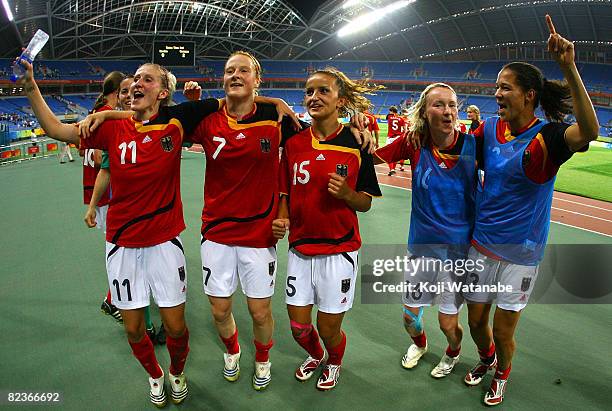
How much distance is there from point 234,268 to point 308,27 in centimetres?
4942

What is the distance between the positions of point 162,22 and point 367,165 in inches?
1940

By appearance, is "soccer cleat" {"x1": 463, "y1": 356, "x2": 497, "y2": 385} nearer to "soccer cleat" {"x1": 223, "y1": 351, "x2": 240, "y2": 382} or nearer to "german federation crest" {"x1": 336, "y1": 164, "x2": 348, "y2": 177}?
"soccer cleat" {"x1": 223, "y1": 351, "x2": 240, "y2": 382}

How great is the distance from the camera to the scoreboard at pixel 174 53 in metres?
29.7

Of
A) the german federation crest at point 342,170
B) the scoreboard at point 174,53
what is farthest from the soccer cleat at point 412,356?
the scoreboard at point 174,53

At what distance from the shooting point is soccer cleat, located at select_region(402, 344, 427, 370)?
13.7 feet

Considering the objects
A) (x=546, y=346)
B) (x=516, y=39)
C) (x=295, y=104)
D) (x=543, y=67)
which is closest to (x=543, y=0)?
(x=516, y=39)

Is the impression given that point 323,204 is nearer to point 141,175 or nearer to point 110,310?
point 141,175

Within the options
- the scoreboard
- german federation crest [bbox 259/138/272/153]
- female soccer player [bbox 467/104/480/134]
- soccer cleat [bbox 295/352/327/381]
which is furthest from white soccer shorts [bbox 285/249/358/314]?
the scoreboard

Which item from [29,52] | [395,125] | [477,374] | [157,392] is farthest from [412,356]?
[395,125]

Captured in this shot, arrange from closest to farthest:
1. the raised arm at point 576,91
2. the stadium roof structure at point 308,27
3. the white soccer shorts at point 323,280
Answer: the raised arm at point 576,91 → the white soccer shorts at point 323,280 → the stadium roof structure at point 308,27

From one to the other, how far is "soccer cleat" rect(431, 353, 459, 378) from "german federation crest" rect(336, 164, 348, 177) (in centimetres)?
200

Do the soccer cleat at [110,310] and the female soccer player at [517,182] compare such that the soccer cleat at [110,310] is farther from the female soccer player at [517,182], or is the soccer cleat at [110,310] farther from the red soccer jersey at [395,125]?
the red soccer jersey at [395,125]

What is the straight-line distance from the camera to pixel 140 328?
138 inches

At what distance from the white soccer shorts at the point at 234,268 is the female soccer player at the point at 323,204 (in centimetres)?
22
